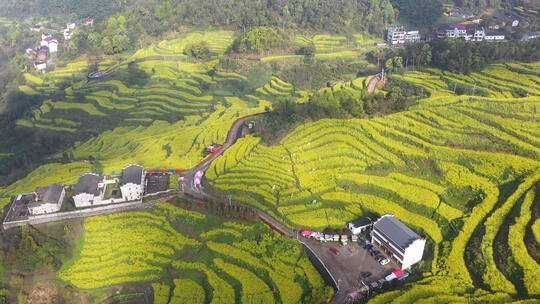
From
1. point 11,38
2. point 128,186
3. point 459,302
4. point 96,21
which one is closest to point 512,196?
point 459,302

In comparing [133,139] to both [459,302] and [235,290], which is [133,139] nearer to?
[235,290]

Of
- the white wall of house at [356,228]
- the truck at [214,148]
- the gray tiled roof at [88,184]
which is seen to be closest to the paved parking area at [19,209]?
the gray tiled roof at [88,184]

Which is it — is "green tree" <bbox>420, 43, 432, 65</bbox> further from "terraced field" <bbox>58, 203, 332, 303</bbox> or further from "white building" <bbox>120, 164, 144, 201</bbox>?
"white building" <bbox>120, 164, 144, 201</bbox>

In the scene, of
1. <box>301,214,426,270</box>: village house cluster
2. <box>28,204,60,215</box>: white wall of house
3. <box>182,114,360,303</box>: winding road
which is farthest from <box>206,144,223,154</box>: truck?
<box>301,214,426,270</box>: village house cluster

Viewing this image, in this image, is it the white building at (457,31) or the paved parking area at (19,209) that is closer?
the paved parking area at (19,209)

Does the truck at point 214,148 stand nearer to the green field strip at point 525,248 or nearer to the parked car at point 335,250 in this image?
the parked car at point 335,250

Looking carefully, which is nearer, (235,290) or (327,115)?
(235,290)

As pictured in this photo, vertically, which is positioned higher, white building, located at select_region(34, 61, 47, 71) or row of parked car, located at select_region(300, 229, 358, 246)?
white building, located at select_region(34, 61, 47, 71)
